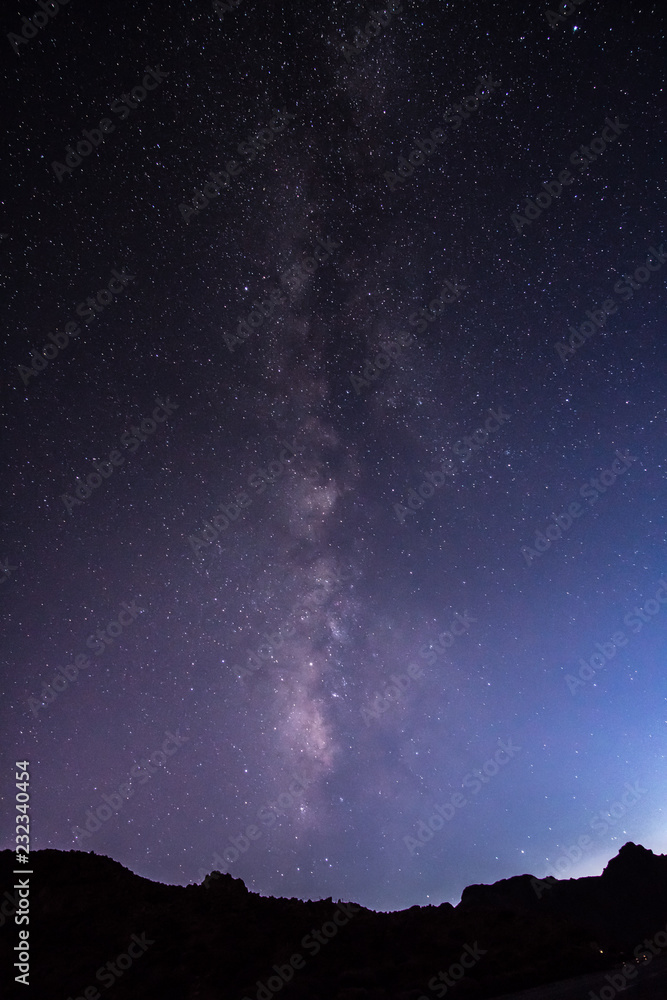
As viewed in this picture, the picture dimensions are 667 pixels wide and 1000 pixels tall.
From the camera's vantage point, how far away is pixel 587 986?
25.3ft

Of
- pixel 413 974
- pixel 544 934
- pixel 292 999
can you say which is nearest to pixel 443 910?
pixel 544 934

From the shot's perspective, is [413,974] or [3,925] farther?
[3,925]

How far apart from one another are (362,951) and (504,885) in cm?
4096

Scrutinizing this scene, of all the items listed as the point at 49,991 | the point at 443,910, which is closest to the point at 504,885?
the point at 443,910

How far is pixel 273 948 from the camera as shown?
10383 millimetres

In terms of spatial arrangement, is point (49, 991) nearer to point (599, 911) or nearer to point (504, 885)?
point (504, 885)

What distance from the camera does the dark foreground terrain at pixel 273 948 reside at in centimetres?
882

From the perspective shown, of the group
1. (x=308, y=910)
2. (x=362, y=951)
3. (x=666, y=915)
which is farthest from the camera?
(x=666, y=915)

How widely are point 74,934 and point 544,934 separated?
1016cm

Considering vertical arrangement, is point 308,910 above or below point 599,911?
above

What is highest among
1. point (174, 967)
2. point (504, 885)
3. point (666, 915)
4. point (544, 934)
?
point (174, 967)

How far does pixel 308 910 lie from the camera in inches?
477

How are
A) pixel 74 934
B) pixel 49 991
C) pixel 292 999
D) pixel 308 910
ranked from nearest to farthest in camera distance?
pixel 292 999
pixel 49 991
pixel 74 934
pixel 308 910

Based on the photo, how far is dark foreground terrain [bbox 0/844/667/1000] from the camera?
8.82 meters
